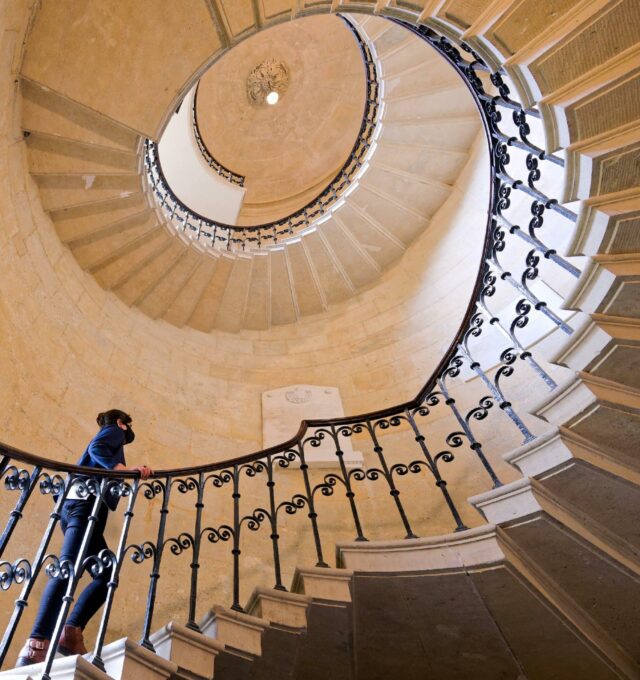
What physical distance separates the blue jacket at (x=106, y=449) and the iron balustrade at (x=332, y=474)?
0.23 metres

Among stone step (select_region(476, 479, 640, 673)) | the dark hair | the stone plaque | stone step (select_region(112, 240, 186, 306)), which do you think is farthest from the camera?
stone step (select_region(112, 240, 186, 306))

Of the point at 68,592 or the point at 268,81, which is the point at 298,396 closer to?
the point at 68,592

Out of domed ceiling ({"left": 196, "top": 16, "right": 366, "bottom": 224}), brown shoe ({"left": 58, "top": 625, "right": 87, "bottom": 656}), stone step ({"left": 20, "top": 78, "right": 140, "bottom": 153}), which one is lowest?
brown shoe ({"left": 58, "top": 625, "right": 87, "bottom": 656})

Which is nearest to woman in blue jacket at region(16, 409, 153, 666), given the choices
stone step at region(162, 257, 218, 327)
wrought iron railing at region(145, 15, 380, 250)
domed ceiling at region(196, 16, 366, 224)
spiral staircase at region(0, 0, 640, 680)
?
spiral staircase at region(0, 0, 640, 680)

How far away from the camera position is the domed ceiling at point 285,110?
10867 mm

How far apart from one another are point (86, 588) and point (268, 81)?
1125 cm

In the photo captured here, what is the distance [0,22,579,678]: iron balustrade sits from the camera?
2.36 m

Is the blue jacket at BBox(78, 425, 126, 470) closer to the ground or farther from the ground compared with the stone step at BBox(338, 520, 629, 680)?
farther from the ground

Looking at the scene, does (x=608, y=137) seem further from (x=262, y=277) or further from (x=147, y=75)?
(x=262, y=277)

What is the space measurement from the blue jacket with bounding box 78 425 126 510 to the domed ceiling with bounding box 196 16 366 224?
7.84 m

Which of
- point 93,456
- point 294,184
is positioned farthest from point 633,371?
point 294,184

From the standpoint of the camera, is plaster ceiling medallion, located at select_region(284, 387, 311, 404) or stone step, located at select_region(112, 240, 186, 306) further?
stone step, located at select_region(112, 240, 186, 306)

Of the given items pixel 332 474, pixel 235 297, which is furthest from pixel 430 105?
pixel 332 474

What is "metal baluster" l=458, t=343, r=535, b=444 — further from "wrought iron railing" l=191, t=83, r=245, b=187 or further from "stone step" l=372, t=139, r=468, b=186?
"wrought iron railing" l=191, t=83, r=245, b=187
